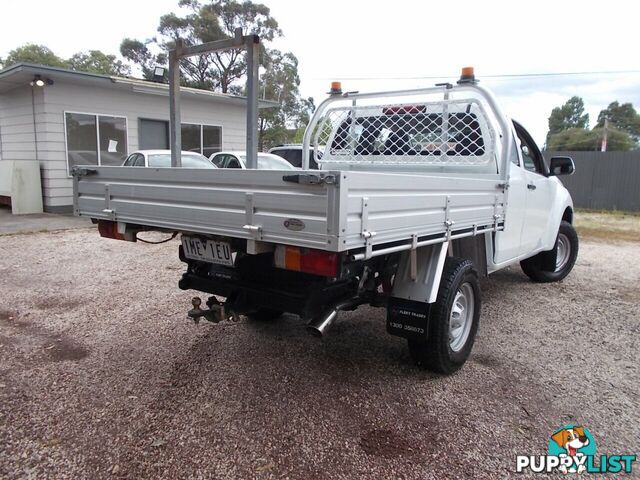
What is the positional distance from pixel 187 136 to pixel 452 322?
12.1 m

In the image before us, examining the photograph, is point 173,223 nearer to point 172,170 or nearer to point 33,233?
point 172,170

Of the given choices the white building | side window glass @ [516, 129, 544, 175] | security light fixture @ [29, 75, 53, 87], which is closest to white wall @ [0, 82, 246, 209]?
the white building

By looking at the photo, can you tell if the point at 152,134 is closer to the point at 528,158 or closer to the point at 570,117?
the point at 528,158

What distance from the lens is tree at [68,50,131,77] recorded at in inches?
1570

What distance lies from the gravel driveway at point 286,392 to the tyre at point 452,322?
152 mm

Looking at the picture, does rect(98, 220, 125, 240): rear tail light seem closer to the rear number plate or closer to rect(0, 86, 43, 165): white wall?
the rear number plate

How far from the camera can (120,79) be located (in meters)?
11.5

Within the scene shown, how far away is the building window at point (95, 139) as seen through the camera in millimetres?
11562

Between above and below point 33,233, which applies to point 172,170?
above

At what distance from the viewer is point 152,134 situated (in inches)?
520

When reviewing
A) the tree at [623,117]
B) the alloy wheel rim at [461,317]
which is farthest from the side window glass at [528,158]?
the tree at [623,117]

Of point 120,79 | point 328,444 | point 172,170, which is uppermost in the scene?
point 120,79

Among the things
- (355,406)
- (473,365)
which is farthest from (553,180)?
(355,406)

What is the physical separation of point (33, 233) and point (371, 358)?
7733mm
